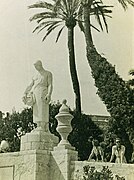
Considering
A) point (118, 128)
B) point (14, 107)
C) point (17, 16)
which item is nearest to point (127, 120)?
point (118, 128)

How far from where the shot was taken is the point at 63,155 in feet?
58.0

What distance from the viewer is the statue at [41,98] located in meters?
18.5

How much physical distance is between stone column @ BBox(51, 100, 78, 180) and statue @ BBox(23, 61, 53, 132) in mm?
743

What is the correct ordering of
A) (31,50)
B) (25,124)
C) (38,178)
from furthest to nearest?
(31,50) → (25,124) → (38,178)

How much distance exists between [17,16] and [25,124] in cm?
607

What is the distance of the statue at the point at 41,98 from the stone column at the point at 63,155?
74 centimetres

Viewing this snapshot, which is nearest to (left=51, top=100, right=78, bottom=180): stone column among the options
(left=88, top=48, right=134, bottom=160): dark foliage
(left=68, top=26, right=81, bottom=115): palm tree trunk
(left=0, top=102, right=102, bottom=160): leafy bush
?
(left=88, top=48, right=134, bottom=160): dark foliage

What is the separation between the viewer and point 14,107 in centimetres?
3153

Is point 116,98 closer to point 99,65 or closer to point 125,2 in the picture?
point 99,65

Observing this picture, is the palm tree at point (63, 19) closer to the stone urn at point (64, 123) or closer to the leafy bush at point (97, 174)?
the stone urn at point (64, 123)

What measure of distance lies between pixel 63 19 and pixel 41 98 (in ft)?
44.7

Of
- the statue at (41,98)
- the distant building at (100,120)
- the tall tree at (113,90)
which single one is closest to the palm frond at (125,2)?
the tall tree at (113,90)

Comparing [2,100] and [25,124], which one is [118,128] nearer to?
[25,124]

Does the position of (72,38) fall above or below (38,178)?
above
